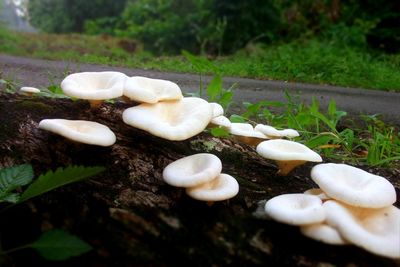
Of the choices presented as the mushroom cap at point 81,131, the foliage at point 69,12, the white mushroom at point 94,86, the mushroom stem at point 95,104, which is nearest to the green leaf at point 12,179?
the mushroom cap at point 81,131

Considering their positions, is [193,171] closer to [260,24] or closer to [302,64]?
[302,64]

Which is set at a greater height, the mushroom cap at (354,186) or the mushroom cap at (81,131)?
the mushroom cap at (81,131)

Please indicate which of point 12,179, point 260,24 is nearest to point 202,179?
point 12,179

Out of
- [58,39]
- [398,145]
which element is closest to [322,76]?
[398,145]

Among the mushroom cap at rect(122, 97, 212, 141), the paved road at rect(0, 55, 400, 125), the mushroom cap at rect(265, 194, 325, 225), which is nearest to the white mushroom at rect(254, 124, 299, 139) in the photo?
the mushroom cap at rect(122, 97, 212, 141)

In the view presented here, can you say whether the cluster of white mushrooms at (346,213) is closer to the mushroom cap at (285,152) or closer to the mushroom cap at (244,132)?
the mushroom cap at (285,152)

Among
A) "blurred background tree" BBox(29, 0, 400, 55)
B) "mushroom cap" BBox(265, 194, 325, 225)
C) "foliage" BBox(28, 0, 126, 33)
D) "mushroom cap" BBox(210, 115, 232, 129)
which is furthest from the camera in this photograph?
"foliage" BBox(28, 0, 126, 33)

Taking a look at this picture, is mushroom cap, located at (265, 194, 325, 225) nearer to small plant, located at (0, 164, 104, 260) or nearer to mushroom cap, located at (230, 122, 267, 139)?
mushroom cap, located at (230, 122, 267, 139)
